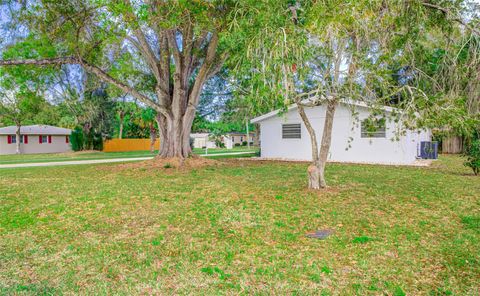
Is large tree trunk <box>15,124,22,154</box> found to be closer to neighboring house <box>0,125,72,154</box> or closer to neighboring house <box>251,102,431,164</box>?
neighboring house <box>0,125,72,154</box>

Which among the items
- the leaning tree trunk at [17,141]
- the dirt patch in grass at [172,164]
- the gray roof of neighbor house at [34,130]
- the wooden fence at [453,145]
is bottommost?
the dirt patch in grass at [172,164]

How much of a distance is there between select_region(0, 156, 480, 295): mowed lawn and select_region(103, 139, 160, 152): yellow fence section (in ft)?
90.3

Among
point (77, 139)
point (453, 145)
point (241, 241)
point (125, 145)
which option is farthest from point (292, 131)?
point (125, 145)

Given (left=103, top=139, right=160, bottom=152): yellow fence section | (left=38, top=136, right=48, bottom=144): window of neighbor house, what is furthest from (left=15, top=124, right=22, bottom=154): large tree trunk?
(left=103, top=139, right=160, bottom=152): yellow fence section

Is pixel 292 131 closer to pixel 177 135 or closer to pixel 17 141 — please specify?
pixel 177 135

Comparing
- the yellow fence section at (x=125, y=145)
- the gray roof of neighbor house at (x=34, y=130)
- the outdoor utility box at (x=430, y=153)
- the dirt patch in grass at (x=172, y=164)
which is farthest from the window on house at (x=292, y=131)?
the gray roof of neighbor house at (x=34, y=130)

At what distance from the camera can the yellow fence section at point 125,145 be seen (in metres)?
35.0

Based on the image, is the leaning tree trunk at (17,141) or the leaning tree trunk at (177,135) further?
the leaning tree trunk at (17,141)

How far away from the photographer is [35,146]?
33.4 m

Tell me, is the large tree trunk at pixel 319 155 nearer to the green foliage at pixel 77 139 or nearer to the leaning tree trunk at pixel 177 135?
the leaning tree trunk at pixel 177 135

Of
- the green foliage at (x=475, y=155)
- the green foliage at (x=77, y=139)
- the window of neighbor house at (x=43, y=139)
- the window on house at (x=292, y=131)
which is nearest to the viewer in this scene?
the green foliage at (x=475, y=155)

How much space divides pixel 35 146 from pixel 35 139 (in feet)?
2.31

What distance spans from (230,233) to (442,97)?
15.6 feet

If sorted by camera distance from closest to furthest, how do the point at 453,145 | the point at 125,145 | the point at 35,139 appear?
1. the point at 453,145
2. the point at 35,139
3. the point at 125,145
